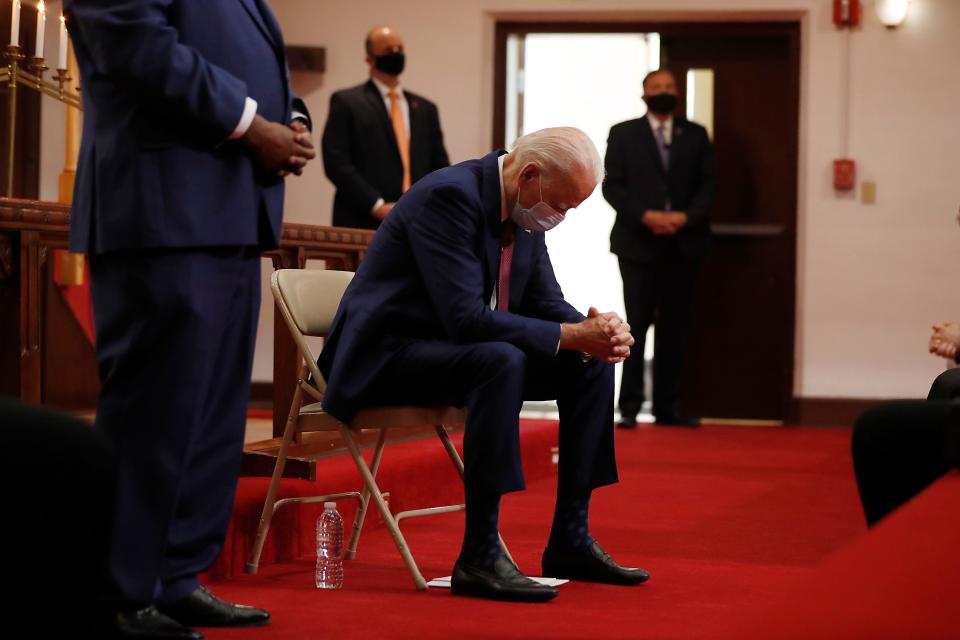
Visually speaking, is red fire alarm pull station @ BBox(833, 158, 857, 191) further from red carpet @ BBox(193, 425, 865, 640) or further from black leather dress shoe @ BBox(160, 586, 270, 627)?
black leather dress shoe @ BBox(160, 586, 270, 627)

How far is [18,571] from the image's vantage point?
90 centimetres

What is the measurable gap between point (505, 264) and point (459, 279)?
0.87 ft

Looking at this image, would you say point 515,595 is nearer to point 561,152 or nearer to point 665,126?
point 561,152

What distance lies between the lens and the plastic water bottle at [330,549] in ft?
9.58

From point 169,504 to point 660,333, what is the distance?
5.19 m

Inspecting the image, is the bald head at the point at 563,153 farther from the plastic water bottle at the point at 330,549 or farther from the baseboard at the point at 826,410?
the baseboard at the point at 826,410

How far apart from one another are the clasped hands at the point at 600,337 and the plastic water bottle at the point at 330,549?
0.70m

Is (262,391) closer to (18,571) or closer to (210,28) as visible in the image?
(210,28)

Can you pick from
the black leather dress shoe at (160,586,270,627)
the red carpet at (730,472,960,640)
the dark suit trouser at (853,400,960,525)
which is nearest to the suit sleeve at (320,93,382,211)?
the black leather dress shoe at (160,586,270,627)

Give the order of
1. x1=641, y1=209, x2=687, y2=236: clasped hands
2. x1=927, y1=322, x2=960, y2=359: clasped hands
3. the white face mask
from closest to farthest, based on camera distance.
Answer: the white face mask
x1=927, y1=322, x2=960, y2=359: clasped hands
x1=641, y1=209, x2=687, y2=236: clasped hands

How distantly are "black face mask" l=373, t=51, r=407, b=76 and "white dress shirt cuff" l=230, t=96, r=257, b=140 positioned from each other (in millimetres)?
3545

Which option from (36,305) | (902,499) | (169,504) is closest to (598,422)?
(902,499)

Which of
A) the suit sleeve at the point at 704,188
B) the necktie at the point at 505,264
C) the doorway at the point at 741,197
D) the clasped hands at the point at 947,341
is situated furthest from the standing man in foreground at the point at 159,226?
the doorway at the point at 741,197

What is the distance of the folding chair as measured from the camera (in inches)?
115
